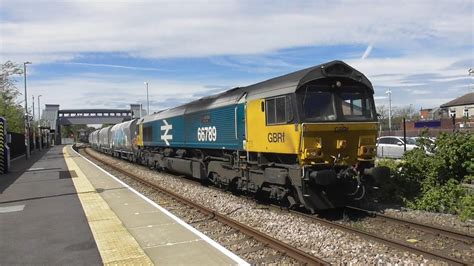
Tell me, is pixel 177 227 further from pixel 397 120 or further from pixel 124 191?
pixel 397 120

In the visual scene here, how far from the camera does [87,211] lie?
1134cm

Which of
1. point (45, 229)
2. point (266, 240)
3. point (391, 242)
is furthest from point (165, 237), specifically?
point (391, 242)

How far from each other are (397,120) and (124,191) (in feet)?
262

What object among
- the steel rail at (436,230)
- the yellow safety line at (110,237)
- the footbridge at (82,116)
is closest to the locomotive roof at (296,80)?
the steel rail at (436,230)

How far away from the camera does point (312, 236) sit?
8.49 meters

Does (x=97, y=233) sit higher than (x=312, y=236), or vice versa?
(x=97, y=233)

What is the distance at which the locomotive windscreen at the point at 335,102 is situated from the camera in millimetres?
9969

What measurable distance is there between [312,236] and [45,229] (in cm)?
540

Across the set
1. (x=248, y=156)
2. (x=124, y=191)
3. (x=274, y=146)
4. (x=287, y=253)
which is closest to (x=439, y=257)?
(x=287, y=253)

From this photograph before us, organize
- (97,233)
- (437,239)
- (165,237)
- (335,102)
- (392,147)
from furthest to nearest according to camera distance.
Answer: (392,147) < (335,102) < (97,233) < (165,237) < (437,239)

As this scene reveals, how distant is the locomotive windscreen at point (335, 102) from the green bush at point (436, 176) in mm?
2576

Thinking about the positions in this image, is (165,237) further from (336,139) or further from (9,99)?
(9,99)

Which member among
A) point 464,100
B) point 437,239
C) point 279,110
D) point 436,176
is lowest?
point 437,239

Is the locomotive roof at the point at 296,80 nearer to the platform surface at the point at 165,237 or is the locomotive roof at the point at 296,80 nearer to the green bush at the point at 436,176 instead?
the green bush at the point at 436,176
